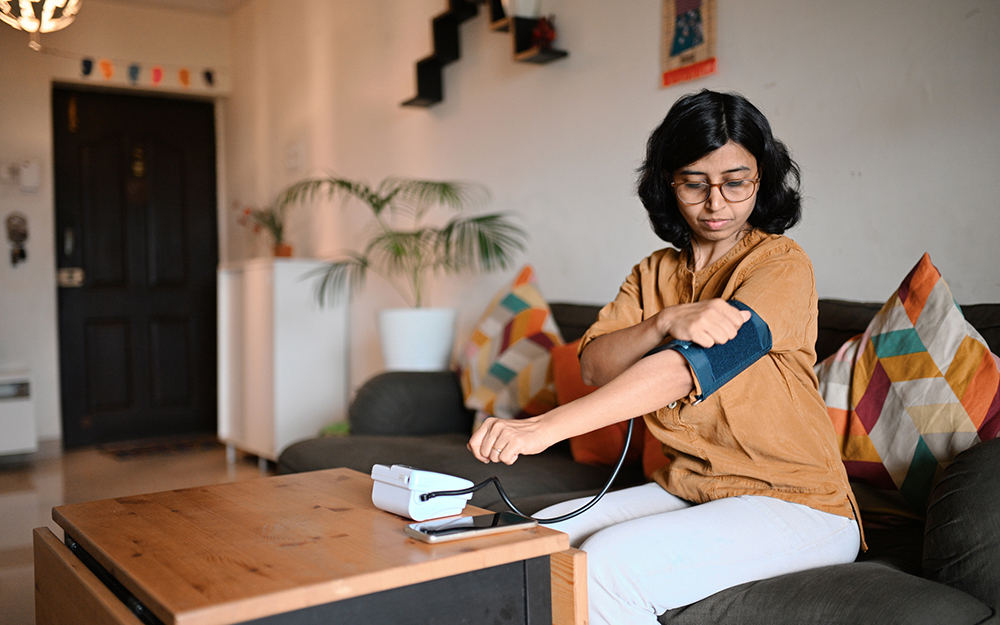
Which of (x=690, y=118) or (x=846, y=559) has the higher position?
(x=690, y=118)

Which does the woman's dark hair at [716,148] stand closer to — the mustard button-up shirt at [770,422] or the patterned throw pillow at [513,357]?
the mustard button-up shirt at [770,422]

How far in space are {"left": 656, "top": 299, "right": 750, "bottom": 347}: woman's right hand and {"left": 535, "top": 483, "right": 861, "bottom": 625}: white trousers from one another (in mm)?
289

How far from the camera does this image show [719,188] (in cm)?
130

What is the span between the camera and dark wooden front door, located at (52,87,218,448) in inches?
202

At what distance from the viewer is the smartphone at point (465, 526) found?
3.22ft

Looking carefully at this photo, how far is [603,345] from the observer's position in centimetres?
137

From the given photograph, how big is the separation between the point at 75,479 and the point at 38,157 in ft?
6.78

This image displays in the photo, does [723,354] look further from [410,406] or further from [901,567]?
[410,406]

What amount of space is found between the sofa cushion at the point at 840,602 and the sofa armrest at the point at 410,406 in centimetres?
162

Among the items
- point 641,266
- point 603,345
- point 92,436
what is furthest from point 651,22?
point 92,436

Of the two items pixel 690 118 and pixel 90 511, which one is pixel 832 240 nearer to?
pixel 690 118

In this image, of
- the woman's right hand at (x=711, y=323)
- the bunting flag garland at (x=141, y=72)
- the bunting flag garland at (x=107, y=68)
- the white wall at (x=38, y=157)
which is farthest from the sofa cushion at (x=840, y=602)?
the bunting flag garland at (x=107, y=68)

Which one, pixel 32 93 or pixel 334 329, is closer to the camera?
pixel 334 329

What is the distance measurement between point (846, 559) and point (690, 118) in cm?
75
